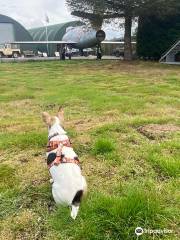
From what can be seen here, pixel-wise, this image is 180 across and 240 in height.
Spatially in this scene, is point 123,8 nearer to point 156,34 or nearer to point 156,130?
point 156,34

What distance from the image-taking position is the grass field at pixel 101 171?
3.75 metres

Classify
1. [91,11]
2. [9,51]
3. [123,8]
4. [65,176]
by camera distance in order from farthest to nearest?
[9,51]
[91,11]
[123,8]
[65,176]

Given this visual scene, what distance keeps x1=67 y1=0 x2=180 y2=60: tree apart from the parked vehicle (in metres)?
26.4

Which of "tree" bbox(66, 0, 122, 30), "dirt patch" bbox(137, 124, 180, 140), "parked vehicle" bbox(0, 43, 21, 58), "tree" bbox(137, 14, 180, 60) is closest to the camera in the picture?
"dirt patch" bbox(137, 124, 180, 140)

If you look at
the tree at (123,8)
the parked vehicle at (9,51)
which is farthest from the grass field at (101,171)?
the parked vehicle at (9,51)

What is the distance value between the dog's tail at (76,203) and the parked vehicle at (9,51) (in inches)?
2080

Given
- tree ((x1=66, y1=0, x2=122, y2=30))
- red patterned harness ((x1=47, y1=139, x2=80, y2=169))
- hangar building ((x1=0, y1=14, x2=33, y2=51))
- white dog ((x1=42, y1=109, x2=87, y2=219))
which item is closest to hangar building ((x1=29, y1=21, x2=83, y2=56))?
hangar building ((x1=0, y1=14, x2=33, y2=51))

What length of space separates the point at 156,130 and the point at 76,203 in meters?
3.83

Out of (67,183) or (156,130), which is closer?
(67,183)

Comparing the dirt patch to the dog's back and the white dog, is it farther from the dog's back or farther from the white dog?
the dog's back

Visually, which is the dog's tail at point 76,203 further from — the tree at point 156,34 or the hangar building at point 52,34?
the hangar building at point 52,34

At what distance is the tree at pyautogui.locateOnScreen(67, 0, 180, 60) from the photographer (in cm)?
2677

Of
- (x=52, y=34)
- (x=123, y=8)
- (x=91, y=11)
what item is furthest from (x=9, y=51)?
(x=123, y=8)

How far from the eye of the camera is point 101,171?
17.4ft
